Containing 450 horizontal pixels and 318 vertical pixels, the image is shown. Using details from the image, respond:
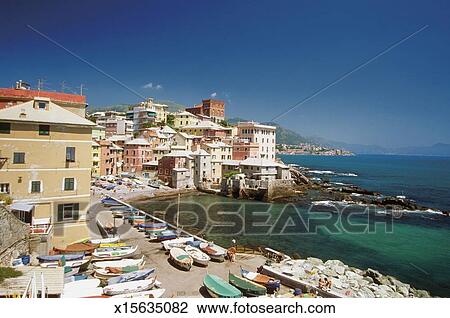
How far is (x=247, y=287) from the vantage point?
457cm

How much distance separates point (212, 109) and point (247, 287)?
30.7 meters

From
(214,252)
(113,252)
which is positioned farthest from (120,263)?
(214,252)

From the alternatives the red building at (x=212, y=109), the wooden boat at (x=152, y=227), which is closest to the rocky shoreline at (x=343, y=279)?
the wooden boat at (x=152, y=227)

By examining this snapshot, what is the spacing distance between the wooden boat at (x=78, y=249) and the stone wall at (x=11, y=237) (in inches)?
24.1

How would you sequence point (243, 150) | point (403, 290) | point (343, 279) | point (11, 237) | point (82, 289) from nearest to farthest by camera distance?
point (82, 289) < point (11, 237) < point (343, 279) < point (403, 290) < point (243, 150)

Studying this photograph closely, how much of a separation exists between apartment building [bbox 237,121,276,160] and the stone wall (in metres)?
20.6

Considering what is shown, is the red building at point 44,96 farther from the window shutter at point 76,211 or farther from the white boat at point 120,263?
the white boat at point 120,263

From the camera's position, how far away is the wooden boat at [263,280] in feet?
15.4

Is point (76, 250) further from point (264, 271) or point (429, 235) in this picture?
point (429, 235)

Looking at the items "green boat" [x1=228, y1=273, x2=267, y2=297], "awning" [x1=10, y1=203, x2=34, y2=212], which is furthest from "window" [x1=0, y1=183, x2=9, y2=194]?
"green boat" [x1=228, y1=273, x2=267, y2=297]

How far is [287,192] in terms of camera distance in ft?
64.8

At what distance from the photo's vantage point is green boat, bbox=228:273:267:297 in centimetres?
448

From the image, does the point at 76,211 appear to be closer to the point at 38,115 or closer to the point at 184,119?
the point at 38,115
